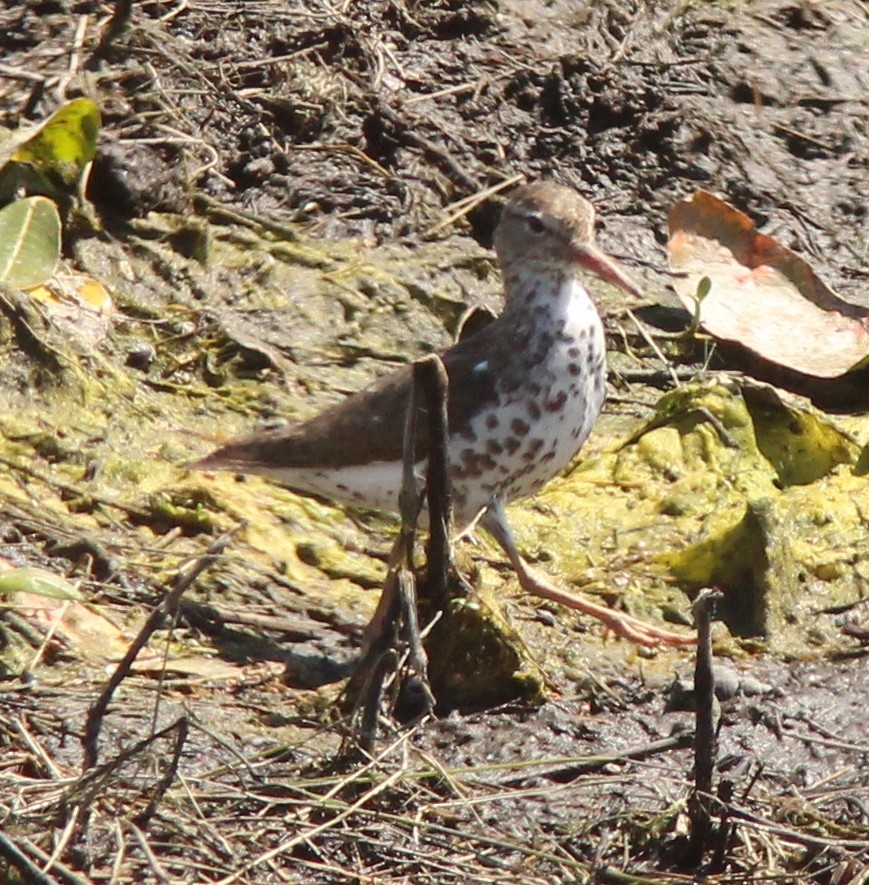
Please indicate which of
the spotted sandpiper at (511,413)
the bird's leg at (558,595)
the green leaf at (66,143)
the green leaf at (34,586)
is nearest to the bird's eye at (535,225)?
the spotted sandpiper at (511,413)

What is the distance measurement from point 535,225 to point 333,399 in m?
1.22

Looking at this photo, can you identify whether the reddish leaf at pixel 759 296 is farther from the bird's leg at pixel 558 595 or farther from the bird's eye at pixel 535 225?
the bird's leg at pixel 558 595

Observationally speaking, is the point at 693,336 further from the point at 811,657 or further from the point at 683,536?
the point at 811,657

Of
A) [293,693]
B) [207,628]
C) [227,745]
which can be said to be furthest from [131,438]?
[227,745]

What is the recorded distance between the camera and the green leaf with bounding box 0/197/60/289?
5.95m

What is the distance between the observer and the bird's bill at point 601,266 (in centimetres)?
564

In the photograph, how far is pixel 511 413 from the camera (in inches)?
213

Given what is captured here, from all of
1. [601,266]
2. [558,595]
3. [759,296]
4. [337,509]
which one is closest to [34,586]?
[558,595]

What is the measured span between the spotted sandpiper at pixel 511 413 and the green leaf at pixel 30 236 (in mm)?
879

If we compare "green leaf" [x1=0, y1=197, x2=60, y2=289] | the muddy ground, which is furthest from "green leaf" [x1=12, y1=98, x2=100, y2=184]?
"green leaf" [x1=0, y1=197, x2=60, y2=289]

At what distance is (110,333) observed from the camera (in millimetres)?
6578

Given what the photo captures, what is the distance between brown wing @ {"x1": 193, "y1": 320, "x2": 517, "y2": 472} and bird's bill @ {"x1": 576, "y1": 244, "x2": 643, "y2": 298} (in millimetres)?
331

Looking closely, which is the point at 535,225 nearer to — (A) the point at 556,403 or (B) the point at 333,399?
(A) the point at 556,403

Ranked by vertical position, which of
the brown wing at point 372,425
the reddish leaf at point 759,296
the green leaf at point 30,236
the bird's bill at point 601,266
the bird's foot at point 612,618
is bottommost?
the bird's foot at point 612,618
